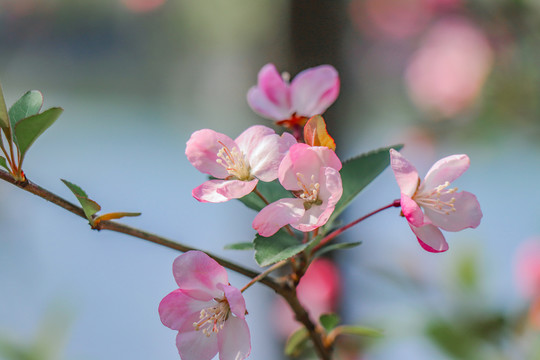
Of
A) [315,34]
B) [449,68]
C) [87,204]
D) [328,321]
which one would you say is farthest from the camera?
[449,68]

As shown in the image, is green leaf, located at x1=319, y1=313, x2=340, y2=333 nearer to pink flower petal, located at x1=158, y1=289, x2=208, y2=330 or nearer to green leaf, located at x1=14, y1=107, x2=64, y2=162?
pink flower petal, located at x1=158, y1=289, x2=208, y2=330

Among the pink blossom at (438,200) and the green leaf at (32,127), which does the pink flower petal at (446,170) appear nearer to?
the pink blossom at (438,200)

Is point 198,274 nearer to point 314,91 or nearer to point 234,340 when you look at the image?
point 234,340

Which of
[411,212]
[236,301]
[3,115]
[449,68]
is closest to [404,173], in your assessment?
[411,212]

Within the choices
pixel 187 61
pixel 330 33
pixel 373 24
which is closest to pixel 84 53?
pixel 187 61

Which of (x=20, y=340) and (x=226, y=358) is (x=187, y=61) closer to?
(x=20, y=340)

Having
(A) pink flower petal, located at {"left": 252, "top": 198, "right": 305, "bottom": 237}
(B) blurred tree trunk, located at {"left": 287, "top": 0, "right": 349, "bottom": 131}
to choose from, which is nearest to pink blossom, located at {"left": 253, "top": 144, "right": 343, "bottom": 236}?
(A) pink flower petal, located at {"left": 252, "top": 198, "right": 305, "bottom": 237}
